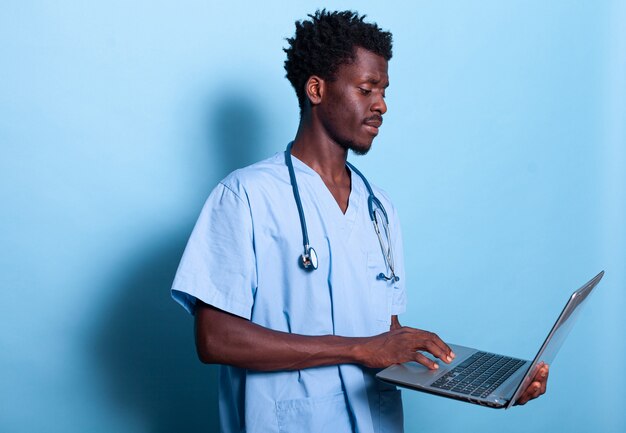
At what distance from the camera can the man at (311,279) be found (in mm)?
1315

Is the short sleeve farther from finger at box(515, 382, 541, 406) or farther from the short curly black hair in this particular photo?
finger at box(515, 382, 541, 406)

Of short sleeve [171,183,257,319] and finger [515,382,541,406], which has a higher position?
short sleeve [171,183,257,319]

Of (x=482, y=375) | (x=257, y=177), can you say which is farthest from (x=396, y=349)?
(x=257, y=177)

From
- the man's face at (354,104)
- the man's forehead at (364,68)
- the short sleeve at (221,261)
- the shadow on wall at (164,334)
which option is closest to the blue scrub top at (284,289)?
the short sleeve at (221,261)

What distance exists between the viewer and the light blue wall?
1.72 metres

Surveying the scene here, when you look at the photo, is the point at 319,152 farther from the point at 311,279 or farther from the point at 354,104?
the point at 311,279

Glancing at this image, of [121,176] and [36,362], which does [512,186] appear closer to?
[121,176]

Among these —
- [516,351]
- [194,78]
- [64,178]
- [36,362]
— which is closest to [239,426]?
[36,362]

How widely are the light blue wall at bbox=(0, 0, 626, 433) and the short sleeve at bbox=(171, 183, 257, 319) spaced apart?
19.8 inches

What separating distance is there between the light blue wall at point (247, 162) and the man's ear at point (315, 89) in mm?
407

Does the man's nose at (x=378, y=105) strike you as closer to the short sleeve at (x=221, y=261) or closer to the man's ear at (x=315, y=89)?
the man's ear at (x=315, y=89)

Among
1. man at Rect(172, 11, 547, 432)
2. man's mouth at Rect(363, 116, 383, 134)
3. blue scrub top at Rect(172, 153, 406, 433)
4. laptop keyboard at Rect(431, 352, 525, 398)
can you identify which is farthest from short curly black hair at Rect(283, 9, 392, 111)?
laptop keyboard at Rect(431, 352, 525, 398)

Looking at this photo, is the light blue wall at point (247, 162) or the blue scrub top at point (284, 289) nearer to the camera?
the blue scrub top at point (284, 289)

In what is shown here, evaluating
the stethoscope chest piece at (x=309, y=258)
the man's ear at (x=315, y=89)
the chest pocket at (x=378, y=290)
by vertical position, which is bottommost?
the chest pocket at (x=378, y=290)
